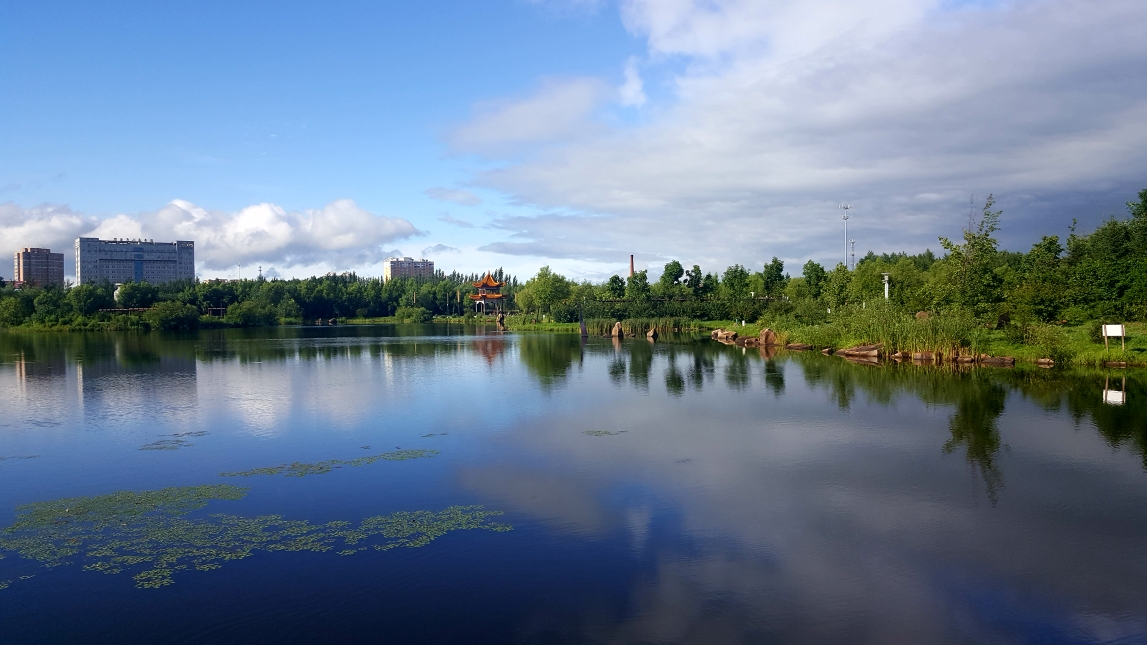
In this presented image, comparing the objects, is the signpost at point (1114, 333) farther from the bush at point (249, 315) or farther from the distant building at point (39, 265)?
the distant building at point (39, 265)

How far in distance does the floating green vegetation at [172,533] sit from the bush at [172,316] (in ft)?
228

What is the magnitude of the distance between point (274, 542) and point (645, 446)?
708cm

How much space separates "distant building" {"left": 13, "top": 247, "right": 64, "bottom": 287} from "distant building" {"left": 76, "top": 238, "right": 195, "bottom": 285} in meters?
25.0

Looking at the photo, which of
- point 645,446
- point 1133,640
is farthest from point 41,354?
point 1133,640

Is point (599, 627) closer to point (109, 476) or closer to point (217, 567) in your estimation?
point (217, 567)

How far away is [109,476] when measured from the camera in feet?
38.1

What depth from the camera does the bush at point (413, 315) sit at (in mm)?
100188

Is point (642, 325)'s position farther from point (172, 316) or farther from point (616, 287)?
point (172, 316)

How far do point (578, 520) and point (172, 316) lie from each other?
74474 mm

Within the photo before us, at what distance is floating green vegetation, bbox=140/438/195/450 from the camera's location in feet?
44.9

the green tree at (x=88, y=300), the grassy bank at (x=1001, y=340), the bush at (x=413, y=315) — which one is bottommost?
the grassy bank at (x=1001, y=340)

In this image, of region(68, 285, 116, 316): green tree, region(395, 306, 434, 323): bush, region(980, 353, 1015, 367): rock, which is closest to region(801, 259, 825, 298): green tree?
region(980, 353, 1015, 367): rock

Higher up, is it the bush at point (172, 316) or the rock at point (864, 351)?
the bush at point (172, 316)

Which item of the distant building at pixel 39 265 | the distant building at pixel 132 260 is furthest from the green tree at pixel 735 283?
the distant building at pixel 39 265
